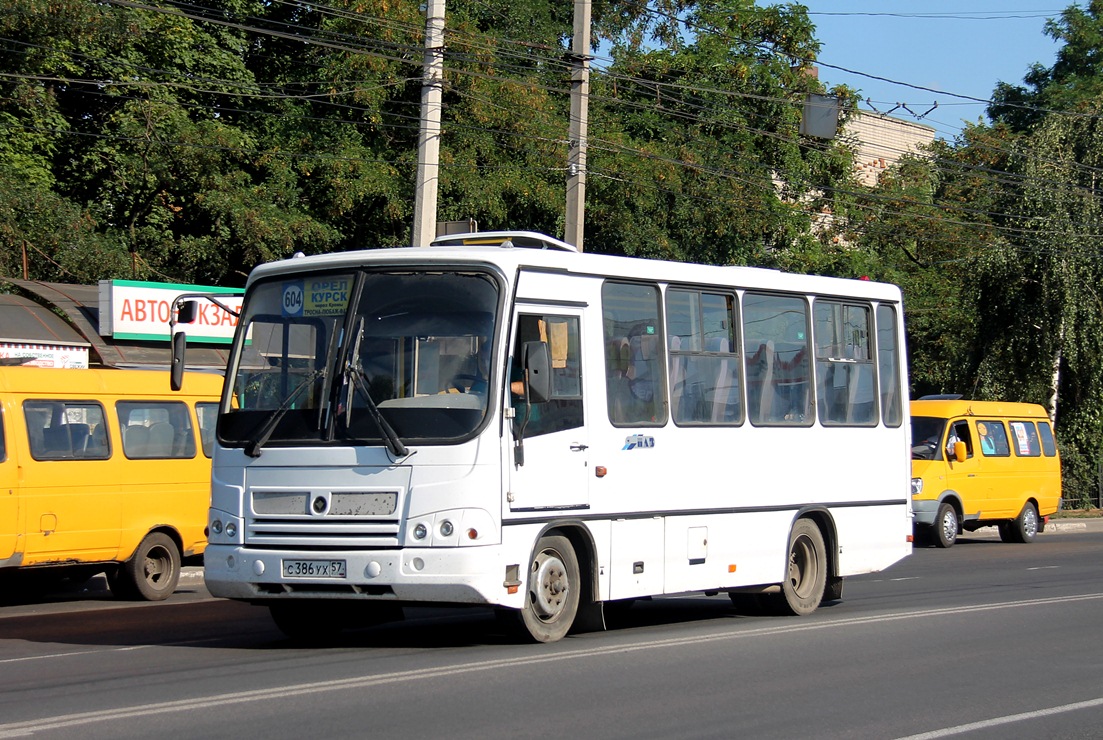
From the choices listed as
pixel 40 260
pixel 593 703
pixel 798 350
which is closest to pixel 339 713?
pixel 593 703

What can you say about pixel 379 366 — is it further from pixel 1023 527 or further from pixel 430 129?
pixel 1023 527

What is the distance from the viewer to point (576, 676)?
9078 millimetres

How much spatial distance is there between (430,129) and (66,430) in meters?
7.32

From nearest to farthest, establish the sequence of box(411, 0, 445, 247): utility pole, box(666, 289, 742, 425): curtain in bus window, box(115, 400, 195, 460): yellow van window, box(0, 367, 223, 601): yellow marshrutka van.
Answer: box(666, 289, 742, 425): curtain in bus window → box(0, 367, 223, 601): yellow marshrutka van → box(115, 400, 195, 460): yellow van window → box(411, 0, 445, 247): utility pole

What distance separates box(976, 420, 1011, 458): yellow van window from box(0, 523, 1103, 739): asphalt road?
41.7 ft

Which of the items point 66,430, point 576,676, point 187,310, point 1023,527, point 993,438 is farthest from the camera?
point 1023,527

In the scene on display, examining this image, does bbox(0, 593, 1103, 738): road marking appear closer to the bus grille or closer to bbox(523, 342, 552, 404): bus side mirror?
the bus grille

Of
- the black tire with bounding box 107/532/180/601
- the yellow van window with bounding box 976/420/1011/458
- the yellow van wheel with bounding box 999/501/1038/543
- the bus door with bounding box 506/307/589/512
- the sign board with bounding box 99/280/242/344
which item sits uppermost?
the sign board with bounding box 99/280/242/344

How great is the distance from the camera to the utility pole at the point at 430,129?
64.1ft

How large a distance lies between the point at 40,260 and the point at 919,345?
96.5 ft

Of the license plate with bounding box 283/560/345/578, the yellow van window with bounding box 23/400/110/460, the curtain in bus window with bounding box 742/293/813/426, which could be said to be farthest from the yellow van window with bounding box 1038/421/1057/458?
the license plate with bounding box 283/560/345/578

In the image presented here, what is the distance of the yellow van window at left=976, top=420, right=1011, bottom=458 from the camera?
26672 millimetres

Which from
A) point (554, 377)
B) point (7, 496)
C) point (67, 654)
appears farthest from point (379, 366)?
point (7, 496)

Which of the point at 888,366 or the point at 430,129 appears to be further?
the point at 430,129
